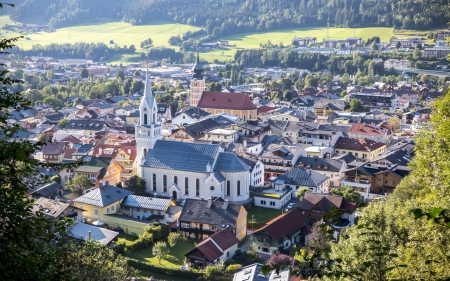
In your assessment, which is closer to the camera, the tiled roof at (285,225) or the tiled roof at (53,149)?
the tiled roof at (285,225)

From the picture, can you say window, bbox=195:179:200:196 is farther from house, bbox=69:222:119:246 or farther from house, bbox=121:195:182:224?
house, bbox=69:222:119:246

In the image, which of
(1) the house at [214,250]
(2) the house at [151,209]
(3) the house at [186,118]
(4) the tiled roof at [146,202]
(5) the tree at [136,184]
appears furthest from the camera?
(3) the house at [186,118]

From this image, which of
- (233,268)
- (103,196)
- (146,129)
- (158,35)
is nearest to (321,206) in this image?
(233,268)

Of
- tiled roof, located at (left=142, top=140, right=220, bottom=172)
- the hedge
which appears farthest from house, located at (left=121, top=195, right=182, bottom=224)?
the hedge

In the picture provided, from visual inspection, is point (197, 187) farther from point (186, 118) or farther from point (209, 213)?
point (186, 118)

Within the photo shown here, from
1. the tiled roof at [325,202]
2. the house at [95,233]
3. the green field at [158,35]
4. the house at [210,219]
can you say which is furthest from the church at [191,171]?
the green field at [158,35]

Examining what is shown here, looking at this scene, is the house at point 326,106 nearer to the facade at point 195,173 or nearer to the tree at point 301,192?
the tree at point 301,192

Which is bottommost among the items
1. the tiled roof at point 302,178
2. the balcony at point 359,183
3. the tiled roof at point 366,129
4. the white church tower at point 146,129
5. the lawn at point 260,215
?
the lawn at point 260,215

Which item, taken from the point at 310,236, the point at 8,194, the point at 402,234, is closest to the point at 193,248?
the point at 310,236
